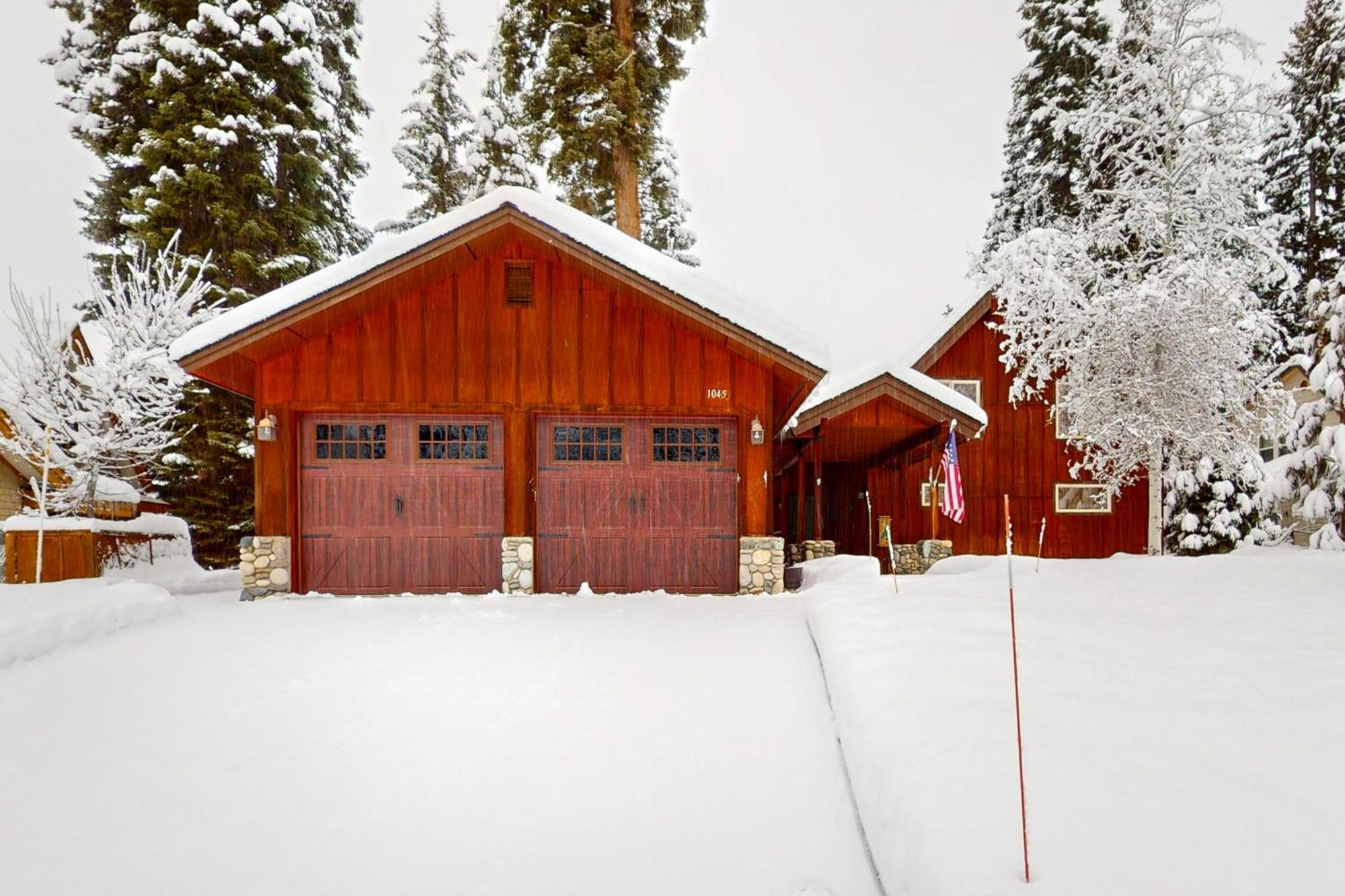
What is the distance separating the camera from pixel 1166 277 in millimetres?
13086

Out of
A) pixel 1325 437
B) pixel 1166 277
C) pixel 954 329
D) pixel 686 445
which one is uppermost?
pixel 1166 277

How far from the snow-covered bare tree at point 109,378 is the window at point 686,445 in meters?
9.11

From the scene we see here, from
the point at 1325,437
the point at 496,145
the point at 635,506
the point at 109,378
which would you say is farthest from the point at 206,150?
the point at 1325,437

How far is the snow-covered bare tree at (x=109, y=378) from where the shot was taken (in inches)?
428

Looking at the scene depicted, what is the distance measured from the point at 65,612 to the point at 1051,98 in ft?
81.0

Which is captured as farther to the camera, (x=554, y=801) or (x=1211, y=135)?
(x=1211, y=135)

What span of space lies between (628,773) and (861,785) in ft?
4.39

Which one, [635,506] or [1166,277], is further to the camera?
[1166,277]

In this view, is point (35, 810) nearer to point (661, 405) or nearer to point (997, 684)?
point (997, 684)

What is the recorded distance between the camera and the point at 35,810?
3.42 metres

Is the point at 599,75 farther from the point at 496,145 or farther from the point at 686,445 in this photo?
the point at 686,445

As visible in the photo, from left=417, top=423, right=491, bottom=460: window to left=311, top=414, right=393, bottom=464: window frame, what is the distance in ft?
1.50

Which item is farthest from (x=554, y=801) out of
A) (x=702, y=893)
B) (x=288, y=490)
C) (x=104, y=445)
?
(x=104, y=445)

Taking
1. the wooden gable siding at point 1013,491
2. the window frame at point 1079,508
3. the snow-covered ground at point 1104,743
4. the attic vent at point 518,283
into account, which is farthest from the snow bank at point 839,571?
the window frame at point 1079,508
